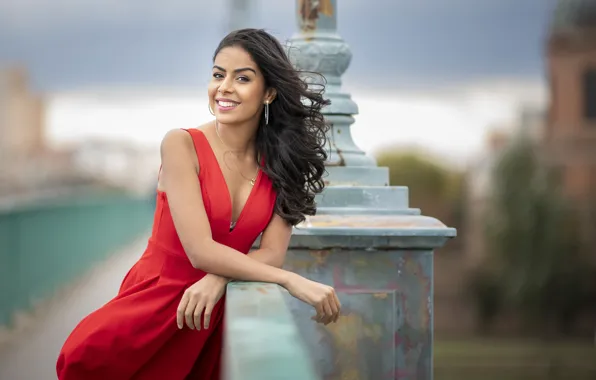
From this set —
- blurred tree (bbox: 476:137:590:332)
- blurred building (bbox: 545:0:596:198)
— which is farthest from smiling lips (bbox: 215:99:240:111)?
blurred building (bbox: 545:0:596:198)

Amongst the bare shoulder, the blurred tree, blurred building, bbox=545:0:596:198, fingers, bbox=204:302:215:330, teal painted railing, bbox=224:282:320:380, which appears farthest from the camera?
blurred building, bbox=545:0:596:198

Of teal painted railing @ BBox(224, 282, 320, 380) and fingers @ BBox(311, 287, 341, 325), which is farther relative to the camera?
fingers @ BBox(311, 287, 341, 325)

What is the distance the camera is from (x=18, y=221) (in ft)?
38.6

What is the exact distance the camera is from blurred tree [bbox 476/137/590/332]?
258 feet

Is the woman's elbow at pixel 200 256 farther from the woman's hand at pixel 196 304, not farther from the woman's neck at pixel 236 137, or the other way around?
the woman's neck at pixel 236 137

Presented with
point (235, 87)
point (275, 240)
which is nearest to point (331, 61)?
point (235, 87)

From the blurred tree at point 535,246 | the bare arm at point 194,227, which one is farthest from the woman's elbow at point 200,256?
the blurred tree at point 535,246

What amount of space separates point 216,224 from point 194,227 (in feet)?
0.48

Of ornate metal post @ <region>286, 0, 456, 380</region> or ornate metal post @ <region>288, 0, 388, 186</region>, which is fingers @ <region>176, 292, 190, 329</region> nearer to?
ornate metal post @ <region>286, 0, 456, 380</region>

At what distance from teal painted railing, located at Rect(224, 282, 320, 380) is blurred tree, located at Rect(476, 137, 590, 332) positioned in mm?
76382

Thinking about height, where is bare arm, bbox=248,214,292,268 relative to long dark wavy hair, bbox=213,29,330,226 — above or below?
below

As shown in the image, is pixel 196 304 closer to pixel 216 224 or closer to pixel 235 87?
pixel 216 224

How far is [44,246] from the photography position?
1344 cm

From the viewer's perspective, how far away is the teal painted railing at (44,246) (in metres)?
11.1
